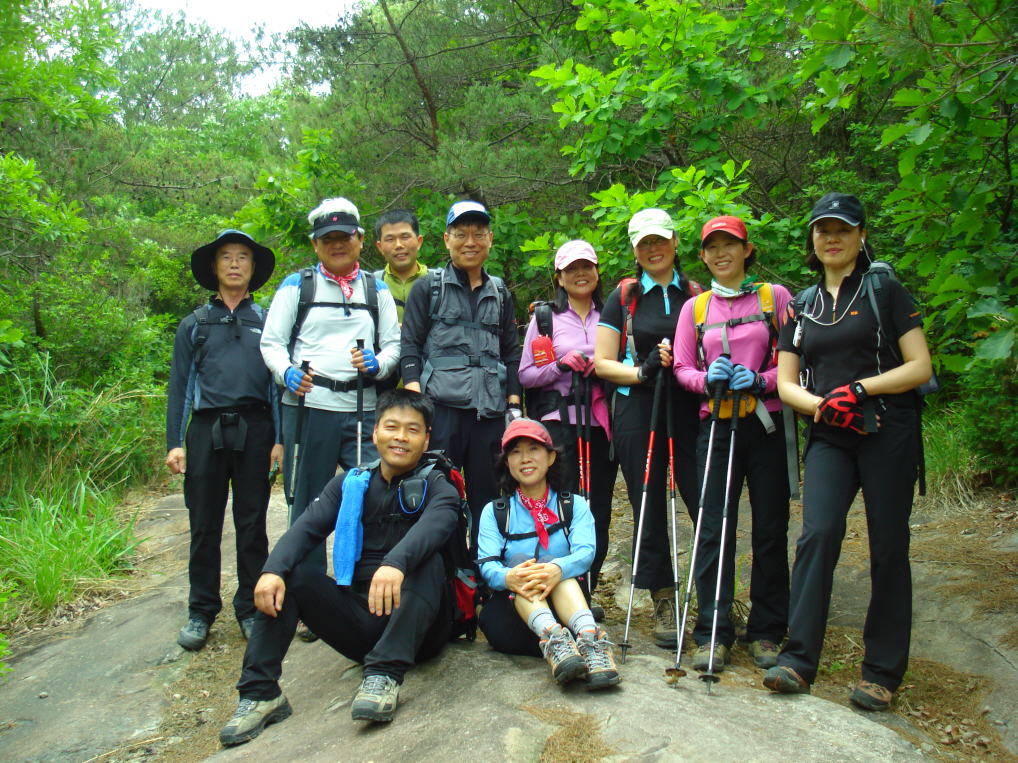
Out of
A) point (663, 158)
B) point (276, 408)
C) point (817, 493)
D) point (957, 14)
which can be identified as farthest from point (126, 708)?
point (663, 158)

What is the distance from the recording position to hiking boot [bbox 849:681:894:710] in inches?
135

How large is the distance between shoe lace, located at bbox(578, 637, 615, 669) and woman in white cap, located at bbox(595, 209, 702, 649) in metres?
1.05

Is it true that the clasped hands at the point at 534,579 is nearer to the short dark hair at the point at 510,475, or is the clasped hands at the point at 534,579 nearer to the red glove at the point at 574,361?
the short dark hair at the point at 510,475

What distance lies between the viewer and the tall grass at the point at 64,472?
241 inches

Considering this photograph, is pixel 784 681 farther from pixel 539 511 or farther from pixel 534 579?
pixel 539 511

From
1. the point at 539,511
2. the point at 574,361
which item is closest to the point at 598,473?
the point at 574,361

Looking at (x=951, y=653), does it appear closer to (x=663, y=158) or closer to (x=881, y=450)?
(x=881, y=450)

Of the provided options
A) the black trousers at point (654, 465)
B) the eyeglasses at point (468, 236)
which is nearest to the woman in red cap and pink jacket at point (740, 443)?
the black trousers at point (654, 465)

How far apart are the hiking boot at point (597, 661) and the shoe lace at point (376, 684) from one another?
837 mm

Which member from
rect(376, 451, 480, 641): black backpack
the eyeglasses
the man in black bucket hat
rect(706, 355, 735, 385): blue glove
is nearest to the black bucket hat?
the man in black bucket hat

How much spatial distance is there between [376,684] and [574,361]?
2.16m

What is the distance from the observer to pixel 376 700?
10.7 ft

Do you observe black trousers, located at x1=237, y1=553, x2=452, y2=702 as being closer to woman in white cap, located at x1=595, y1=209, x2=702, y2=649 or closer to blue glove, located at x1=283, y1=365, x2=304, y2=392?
blue glove, located at x1=283, y1=365, x2=304, y2=392

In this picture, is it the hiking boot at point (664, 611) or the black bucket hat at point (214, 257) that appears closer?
the hiking boot at point (664, 611)
